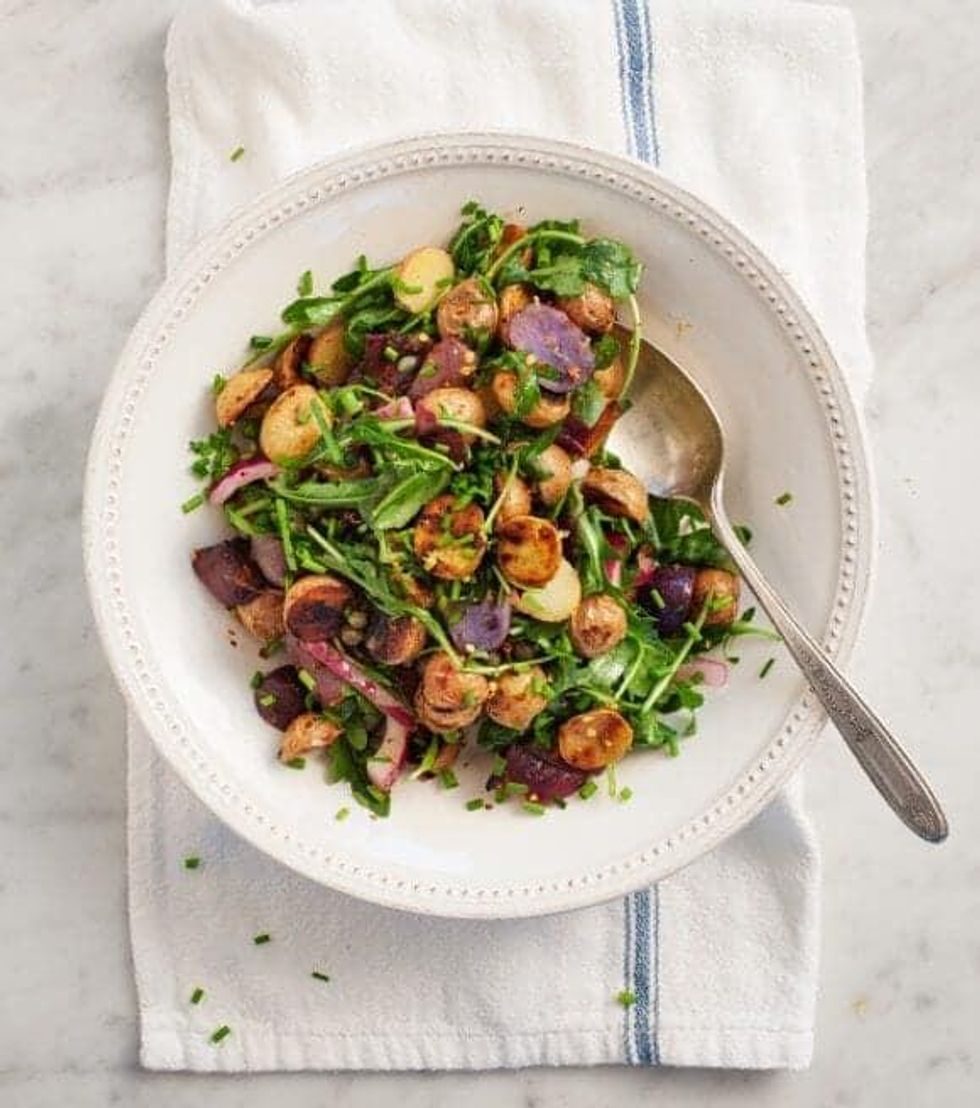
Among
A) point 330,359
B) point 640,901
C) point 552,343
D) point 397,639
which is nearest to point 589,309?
point 552,343

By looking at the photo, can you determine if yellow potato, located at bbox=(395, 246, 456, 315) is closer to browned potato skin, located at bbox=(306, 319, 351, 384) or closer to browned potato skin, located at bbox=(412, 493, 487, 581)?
browned potato skin, located at bbox=(306, 319, 351, 384)

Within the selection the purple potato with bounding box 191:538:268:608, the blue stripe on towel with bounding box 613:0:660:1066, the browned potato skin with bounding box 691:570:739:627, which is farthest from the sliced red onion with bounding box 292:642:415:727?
the blue stripe on towel with bounding box 613:0:660:1066

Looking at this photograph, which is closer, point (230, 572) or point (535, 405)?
point (535, 405)

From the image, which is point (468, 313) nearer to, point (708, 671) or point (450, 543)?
point (450, 543)

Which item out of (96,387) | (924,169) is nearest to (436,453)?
(96,387)

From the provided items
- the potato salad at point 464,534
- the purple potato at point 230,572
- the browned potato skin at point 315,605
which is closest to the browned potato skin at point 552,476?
the potato salad at point 464,534

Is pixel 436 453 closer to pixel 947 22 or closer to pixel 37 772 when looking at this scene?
pixel 37 772
